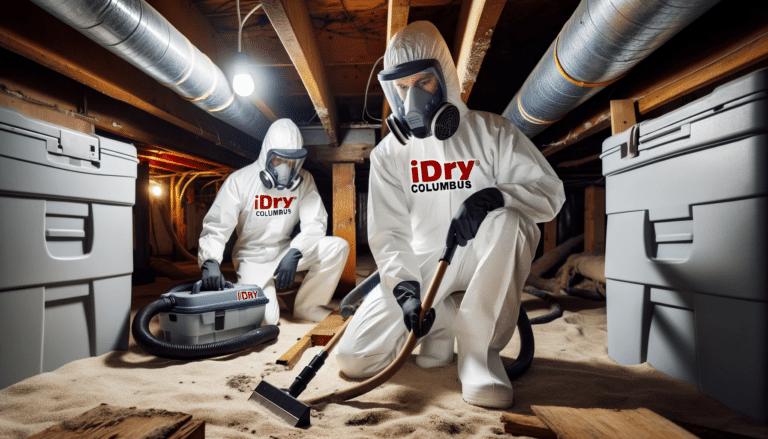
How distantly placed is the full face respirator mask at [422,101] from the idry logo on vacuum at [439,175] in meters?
0.12

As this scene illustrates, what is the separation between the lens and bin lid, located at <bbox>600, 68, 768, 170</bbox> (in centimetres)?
96

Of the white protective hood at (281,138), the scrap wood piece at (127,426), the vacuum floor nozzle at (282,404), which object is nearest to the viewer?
the scrap wood piece at (127,426)

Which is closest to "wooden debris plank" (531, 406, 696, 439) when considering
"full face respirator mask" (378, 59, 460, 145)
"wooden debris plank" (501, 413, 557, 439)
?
"wooden debris plank" (501, 413, 557, 439)

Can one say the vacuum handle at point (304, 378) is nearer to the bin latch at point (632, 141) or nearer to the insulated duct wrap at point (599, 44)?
the bin latch at point (632, 141)

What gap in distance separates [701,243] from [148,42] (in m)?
2.04

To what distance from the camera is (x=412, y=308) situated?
1.29 meters

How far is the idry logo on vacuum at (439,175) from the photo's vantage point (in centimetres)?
155

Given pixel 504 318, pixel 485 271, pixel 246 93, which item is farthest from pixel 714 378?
pixel 246 93

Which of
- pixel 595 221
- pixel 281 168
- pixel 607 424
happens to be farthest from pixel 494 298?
pixel 595 221

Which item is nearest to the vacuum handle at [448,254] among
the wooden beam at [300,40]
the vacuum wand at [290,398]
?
the vacuum wand at [290,398]

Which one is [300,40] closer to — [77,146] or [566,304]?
[77,146]

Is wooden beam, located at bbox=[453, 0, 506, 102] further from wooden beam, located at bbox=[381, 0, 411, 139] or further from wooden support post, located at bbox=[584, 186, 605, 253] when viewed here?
wooden support post, located at bbox=[584, 186, 605, 253]

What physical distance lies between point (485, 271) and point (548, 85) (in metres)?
1.06

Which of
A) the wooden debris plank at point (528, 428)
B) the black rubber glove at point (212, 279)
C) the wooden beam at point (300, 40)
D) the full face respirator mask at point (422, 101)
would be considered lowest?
the wooden debris plank at point (528, 428)
